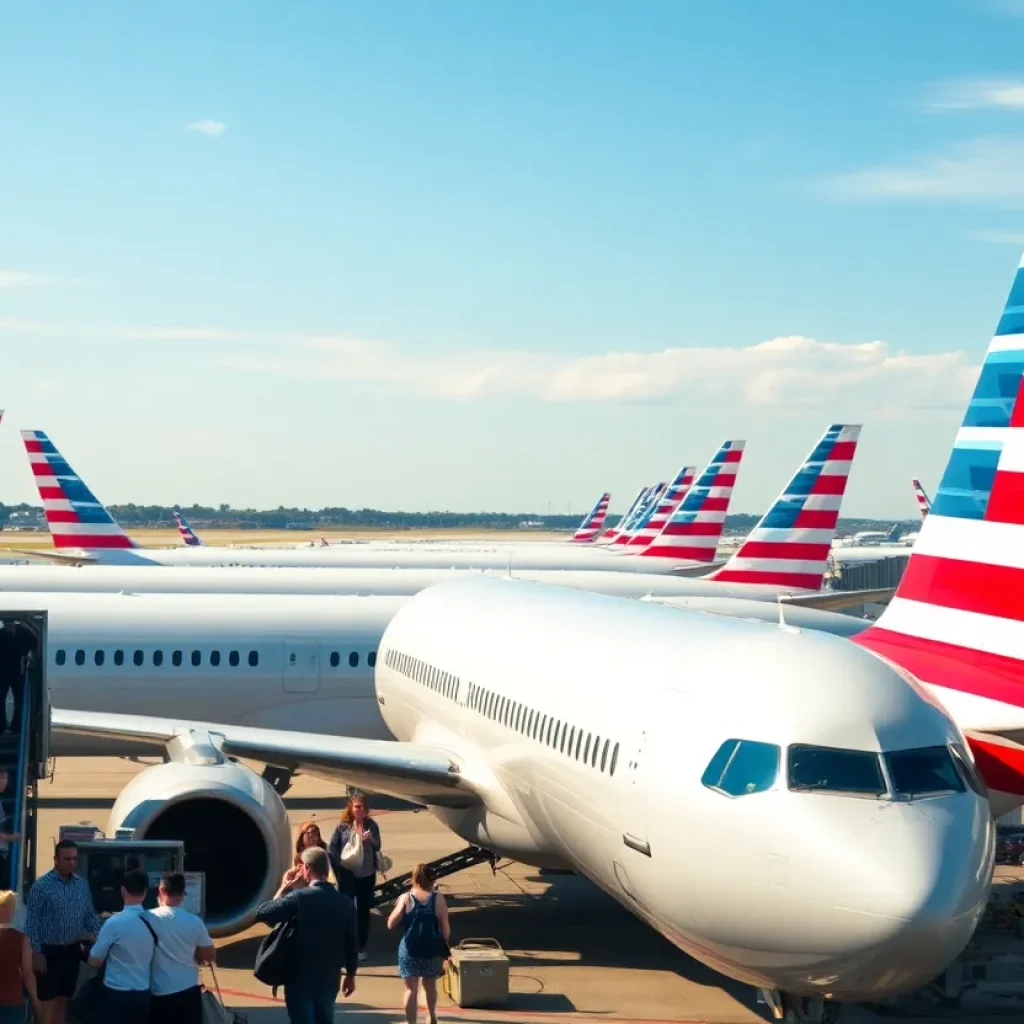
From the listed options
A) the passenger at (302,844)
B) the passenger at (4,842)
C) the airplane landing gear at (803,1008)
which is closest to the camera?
the airplane landing gear at (803,1008)

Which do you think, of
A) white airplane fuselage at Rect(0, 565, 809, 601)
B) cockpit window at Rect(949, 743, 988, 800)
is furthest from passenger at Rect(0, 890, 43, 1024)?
white airplane fuselage at Rect(0, 565, 809, 601)

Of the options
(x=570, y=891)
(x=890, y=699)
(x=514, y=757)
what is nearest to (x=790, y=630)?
(x=890, y=699)

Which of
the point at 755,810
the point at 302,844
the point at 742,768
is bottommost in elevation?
the point at 302,844

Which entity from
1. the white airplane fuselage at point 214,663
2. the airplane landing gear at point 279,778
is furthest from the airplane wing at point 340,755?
the white airplane fuselage at point 214,663

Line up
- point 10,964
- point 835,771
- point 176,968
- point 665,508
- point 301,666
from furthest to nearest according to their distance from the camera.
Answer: point 665,508
point 301,666
point 835,771
point 176,968
point 10,964

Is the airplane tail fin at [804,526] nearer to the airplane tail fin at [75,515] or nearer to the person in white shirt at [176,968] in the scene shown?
the airplane tail fin at [75,515]

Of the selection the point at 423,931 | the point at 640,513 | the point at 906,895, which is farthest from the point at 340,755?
the point at 640,513

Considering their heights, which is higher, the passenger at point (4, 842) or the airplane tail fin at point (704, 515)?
the airplane tail fin at point (704, 515)

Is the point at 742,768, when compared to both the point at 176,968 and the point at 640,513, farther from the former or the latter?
the point at 640,513

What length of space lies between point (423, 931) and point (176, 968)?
3.17 metres

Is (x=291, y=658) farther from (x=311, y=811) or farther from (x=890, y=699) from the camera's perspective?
(x=890, y=699)

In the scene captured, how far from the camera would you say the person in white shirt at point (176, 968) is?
1027 centimetres

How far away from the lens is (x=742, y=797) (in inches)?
422

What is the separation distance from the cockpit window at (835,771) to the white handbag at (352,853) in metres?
6.88
